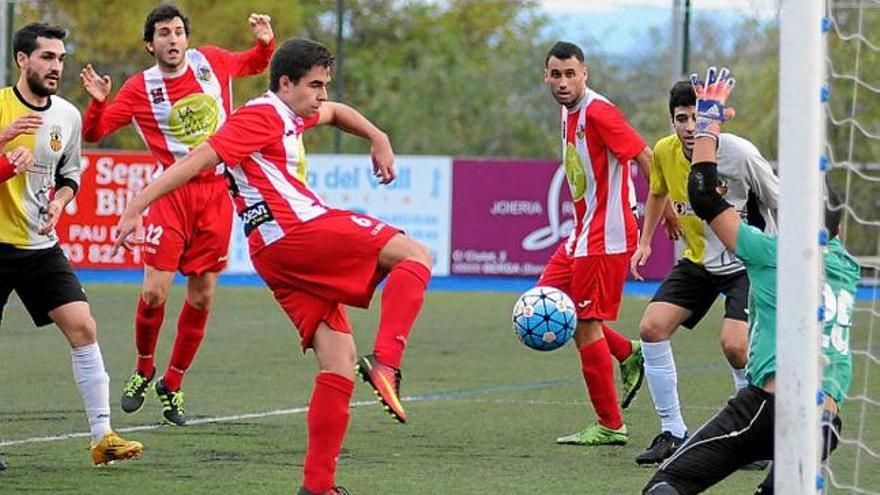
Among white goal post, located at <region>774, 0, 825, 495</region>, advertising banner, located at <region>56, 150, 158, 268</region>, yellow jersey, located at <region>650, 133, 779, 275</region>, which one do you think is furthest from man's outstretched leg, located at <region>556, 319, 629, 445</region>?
advertising banner, located at <region>56, 150, 158, 268</region>

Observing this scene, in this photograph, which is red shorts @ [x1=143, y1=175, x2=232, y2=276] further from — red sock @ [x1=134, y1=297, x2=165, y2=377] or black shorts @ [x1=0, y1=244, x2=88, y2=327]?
black shorts @ [x1=0, y1=244, x2=88, y2=327]

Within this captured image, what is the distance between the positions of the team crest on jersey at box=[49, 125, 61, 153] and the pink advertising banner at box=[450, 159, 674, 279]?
1266 centimetres

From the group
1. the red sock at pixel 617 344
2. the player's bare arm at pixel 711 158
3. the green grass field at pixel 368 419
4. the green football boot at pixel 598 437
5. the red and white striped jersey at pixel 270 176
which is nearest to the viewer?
the player's bare arm at pixel 711 158

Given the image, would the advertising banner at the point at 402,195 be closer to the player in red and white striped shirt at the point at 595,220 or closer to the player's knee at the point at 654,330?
the player in red and white striped shirt at the point at 595,220

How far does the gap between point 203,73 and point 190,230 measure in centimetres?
91

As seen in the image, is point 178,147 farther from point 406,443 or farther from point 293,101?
point 293,101

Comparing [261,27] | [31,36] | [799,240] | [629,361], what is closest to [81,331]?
[31,36]

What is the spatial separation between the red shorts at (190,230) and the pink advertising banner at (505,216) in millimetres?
10583

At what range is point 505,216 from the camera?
67.8 ft

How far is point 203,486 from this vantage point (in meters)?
7.47

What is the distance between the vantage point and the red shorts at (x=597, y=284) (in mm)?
9117

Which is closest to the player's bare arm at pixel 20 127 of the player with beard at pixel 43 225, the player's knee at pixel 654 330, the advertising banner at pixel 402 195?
the player with beard at pixel 43 225

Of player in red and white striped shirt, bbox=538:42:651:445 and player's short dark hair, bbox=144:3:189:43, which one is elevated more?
player's short dark hair, bbox=144:3:189:43

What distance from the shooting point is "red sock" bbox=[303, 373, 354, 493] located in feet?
22.1
